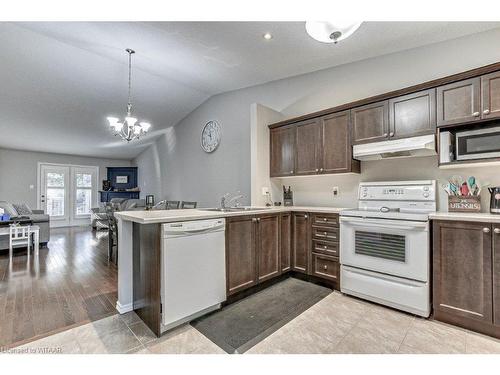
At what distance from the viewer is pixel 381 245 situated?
2.26 m

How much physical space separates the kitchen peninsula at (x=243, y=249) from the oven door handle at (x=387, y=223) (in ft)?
0.64

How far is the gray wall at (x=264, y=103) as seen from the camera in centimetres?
243

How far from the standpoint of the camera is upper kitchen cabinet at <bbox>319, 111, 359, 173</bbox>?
276 centimetres

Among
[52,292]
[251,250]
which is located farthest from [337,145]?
[52,292]

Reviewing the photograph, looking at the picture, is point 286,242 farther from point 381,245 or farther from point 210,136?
point 210,136

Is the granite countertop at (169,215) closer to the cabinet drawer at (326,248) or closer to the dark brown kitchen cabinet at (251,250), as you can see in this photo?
the dark brown kitchen cabinet at (251,250)

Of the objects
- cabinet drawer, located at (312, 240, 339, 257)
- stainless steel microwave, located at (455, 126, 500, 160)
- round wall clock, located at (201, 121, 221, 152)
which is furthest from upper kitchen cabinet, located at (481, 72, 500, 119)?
round wall clock, located at (201, 121, 221, 152)

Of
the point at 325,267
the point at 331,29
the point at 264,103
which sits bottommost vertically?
the point at 325,267

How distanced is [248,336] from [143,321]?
0.93 meters

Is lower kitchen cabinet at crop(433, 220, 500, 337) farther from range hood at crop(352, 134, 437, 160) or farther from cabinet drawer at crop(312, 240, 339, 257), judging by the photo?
cabinet drawer at crop(312, 240, 339, 257)

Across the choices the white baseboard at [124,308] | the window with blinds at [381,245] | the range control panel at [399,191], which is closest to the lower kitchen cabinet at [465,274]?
the window with blinds at [381,245]

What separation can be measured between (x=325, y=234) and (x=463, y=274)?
1191 millimetres

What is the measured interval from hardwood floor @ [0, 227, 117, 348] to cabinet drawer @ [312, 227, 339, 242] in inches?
87.5

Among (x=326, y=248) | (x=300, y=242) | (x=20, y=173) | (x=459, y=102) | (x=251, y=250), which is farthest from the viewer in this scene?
(x=20, y=173)
